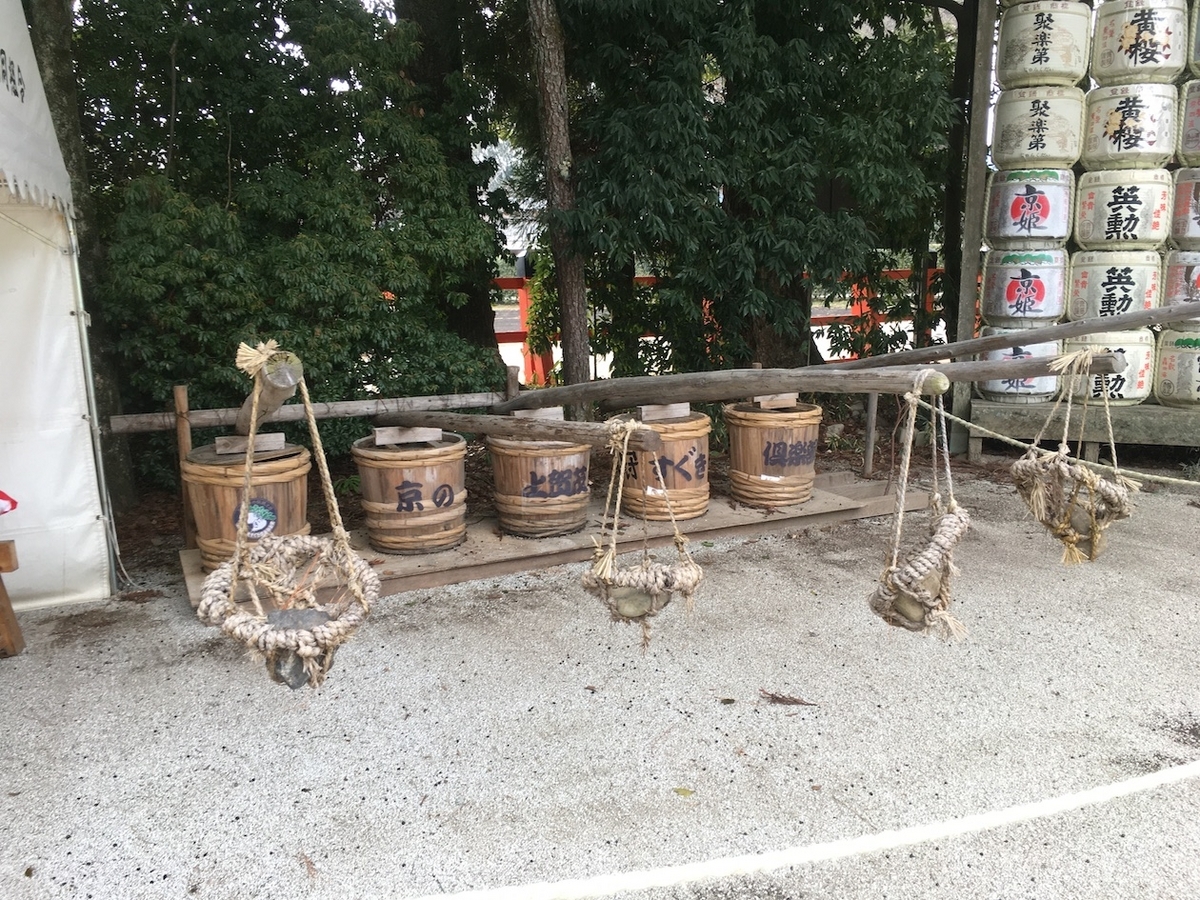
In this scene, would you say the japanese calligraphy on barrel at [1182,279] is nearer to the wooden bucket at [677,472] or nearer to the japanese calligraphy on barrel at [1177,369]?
the japanese calligraphy on barrel at [1177,369]

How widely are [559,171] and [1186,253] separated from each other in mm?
5467

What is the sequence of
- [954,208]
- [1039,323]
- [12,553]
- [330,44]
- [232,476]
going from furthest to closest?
1. [954,208]
2. [1039,323]
3. [330,44]
4. [232,476]
5. [12,553]

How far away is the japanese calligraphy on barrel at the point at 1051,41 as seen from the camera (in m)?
7.31

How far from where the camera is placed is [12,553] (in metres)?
4.15


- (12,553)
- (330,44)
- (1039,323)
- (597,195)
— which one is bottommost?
(12,553)

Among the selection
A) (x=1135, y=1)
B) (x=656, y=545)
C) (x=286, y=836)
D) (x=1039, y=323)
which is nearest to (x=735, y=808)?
(x=286, y=836)

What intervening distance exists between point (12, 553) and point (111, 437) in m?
2.30

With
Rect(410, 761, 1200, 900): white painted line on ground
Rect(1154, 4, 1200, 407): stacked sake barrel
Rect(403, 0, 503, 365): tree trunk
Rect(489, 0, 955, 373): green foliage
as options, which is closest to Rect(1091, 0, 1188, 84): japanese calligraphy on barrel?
Rect(1154, 4, 1200, 407): stacked sake barrel

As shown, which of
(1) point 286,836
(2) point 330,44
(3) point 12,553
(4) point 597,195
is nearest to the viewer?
(1) point 286,836

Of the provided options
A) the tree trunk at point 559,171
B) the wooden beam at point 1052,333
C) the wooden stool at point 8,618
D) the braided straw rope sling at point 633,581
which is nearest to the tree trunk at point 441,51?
the tree trunk at point 559,171

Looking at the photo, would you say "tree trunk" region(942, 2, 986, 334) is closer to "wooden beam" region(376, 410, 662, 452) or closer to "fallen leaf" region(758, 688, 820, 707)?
"wooden beam" region(376, 410, 662, 452)

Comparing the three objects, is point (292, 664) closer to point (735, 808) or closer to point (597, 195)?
point (735, 808)

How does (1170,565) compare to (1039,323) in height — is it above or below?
below

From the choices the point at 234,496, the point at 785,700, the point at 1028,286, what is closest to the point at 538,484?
the point at 234,496
